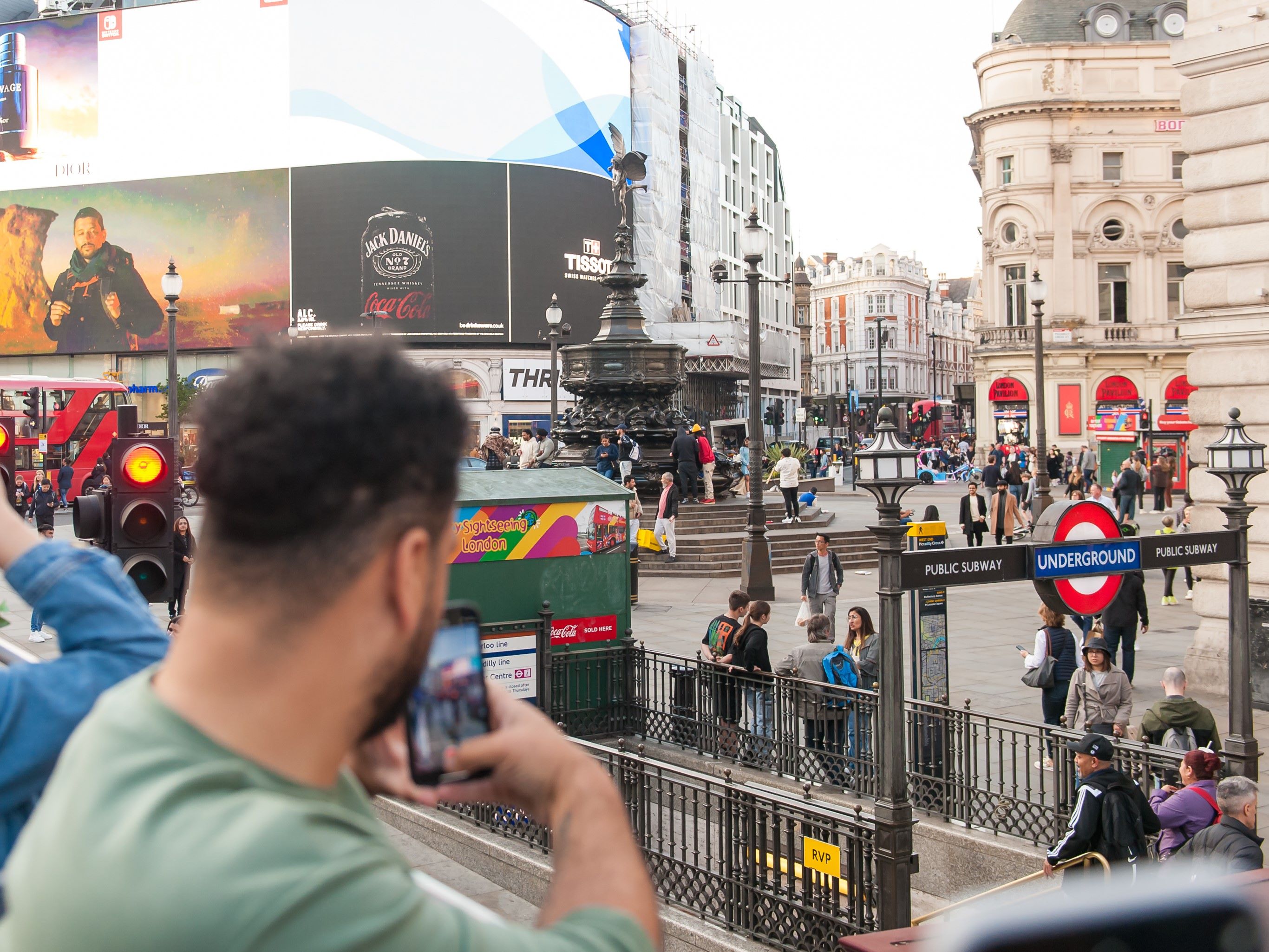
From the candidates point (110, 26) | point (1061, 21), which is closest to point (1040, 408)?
point (1061, 21)

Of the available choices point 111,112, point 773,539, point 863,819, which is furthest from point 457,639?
point 111,112

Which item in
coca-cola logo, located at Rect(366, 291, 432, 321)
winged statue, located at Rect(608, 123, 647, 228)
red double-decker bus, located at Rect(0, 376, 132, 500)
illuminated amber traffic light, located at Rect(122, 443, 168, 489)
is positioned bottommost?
illuminated amber traffic light, located at Rect(122, 443, 168, 489)

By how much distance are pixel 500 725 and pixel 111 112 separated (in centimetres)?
6708

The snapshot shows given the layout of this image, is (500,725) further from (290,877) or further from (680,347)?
(680,347)

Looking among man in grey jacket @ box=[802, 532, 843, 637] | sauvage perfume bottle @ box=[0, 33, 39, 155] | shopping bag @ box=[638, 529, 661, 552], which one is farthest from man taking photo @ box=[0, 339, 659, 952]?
sauvage perfume bottle @ box=[0, 33, 39, 155]

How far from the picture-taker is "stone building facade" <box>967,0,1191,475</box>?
5281 centimetres

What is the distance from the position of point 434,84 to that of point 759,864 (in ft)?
184

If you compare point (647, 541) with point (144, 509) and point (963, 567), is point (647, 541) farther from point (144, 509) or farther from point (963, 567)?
point (963, 567)

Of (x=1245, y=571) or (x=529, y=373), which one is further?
(x=529, y=373)

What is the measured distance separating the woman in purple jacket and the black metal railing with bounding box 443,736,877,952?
1829 millimetres

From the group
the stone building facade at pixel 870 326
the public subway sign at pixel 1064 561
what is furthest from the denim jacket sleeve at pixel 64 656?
the stone building facade at pixel 870 326

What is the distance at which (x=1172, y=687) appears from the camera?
8.70m

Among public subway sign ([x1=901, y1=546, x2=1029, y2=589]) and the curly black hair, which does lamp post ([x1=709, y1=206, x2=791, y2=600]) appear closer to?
public subway sign ([x1=901, y1=546, x2=1029, y2=589])

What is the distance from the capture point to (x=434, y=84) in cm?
5800
